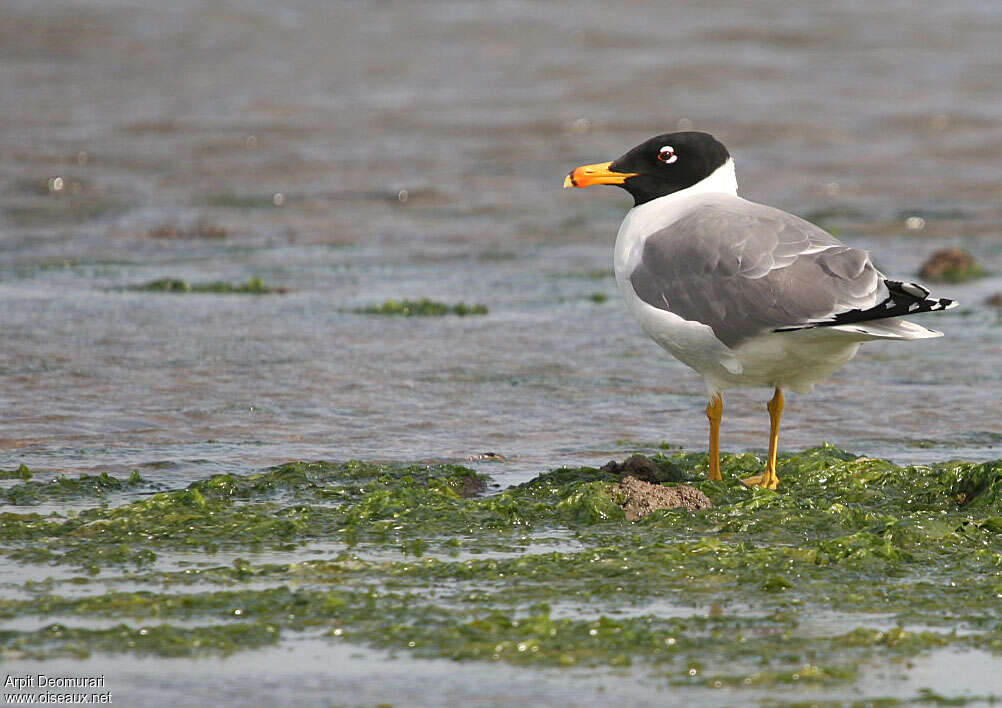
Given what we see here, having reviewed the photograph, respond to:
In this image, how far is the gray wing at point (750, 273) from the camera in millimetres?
6059

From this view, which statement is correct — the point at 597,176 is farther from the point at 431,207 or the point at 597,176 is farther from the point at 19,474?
the point at 431,207

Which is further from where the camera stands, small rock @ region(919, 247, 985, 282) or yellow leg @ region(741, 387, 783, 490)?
small rock @ region(919, 247, 985, 282)

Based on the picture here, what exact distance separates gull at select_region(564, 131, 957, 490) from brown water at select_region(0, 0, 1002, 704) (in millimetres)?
865

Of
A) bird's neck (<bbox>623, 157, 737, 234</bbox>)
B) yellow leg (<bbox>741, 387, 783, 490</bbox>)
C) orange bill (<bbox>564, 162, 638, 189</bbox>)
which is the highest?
orange bill (<bbox>564, 162, 638, 189</bbox>)

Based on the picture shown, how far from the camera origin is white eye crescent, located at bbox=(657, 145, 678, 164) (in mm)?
7098

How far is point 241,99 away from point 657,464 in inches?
576

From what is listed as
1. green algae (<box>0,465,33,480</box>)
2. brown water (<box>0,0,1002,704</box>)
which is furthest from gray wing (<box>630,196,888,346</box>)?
green algae (<box>0,465,33,480</box>)

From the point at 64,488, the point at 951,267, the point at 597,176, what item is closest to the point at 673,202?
the point at 597,176

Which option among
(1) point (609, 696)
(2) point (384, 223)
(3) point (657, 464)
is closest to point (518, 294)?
(2) point (384, 223)

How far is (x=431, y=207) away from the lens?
48.7 ft

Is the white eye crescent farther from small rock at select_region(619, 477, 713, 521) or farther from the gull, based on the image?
small rock at select_region(619, 477, 713, 521)

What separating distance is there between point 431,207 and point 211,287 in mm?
3948

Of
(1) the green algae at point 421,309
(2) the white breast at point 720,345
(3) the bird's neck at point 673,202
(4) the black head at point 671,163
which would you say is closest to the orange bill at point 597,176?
(4) the black head at point 671,163

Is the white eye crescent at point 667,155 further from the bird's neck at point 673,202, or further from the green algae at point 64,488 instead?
the green algae at point 64,488
